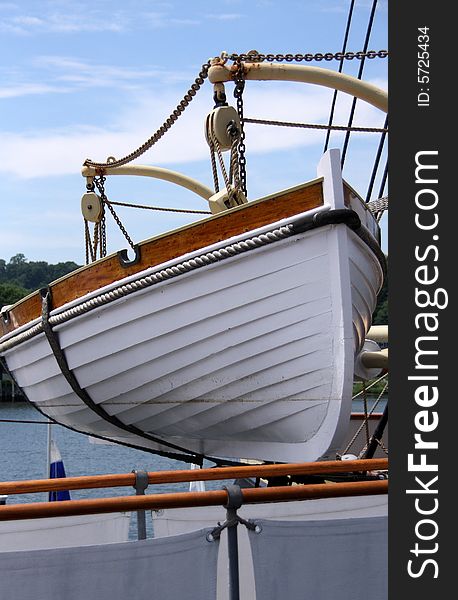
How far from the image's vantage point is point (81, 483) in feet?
10.2

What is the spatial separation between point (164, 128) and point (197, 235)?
2.85 meters

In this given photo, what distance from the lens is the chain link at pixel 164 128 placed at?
7875 mm

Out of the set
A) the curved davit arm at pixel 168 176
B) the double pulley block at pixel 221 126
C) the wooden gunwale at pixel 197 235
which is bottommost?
the wooden gunwale at pixel 197 235

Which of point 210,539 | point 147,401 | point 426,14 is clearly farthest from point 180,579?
point 147,401

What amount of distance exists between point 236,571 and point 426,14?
2819mm

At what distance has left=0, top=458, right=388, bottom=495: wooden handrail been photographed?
10.1 feet

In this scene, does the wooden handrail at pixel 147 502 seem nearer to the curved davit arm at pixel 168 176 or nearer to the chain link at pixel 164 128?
the chain link at pixel 164 128

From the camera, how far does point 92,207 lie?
36.2 ft

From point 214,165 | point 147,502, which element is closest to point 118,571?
point 147,502

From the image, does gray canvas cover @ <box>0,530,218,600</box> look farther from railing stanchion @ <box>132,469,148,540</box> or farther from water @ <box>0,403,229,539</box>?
water @ <box>0,403,229,539</box>

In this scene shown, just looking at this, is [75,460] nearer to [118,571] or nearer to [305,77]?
[305,77]

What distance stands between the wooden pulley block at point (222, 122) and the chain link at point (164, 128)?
43 centimetres

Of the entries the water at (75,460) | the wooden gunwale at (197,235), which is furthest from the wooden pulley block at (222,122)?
the water at (75,460)

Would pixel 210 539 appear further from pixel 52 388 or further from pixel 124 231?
pixel 124 231
